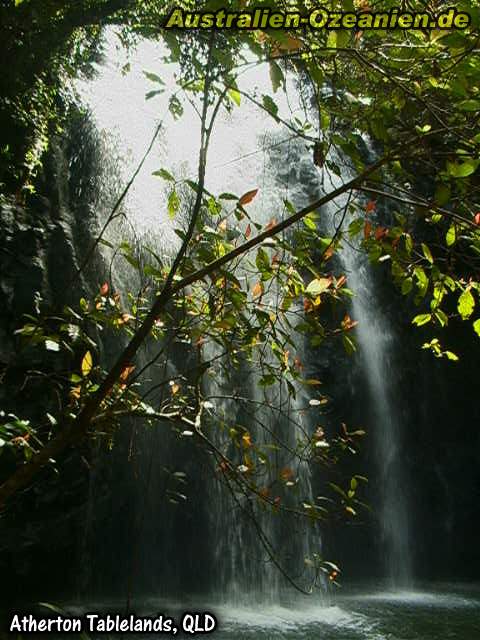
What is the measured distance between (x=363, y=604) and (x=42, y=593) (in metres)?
4.24

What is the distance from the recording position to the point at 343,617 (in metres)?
6.34

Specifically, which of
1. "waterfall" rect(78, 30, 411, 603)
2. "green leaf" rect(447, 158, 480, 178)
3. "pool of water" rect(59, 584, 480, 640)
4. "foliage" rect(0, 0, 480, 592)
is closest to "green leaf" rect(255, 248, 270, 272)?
"foliage" rect(0, 0, 480, 592)

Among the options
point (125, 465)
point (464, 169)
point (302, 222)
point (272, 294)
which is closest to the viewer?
point (464, 169)

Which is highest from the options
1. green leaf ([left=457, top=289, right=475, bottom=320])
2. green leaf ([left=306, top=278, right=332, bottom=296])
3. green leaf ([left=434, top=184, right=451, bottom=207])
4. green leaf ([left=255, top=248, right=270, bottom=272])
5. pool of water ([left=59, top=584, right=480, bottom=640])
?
green leaf ([left=255, top=248, right=270, bottom=272])

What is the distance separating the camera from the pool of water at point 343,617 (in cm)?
556

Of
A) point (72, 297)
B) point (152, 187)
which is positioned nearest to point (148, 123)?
point (152, 187)

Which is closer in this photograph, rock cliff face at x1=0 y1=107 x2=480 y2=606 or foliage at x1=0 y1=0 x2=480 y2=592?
foliage at x1=0 y1=0 x2=480 y2=592

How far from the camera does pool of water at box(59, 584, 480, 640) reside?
5559 mm

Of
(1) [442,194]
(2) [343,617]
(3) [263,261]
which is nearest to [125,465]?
(2) [343,617]

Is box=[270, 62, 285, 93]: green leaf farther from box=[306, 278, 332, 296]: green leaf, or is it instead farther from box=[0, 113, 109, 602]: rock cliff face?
box=[0, 113, 109, 602]: rock cliff face

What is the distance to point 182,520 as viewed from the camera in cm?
830

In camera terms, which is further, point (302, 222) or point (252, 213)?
point (252, 213)

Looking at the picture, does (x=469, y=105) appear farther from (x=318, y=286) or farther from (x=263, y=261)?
(x=263, y=261)

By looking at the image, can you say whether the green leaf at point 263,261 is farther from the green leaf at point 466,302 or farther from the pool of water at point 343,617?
the pool of water at point 343,617
